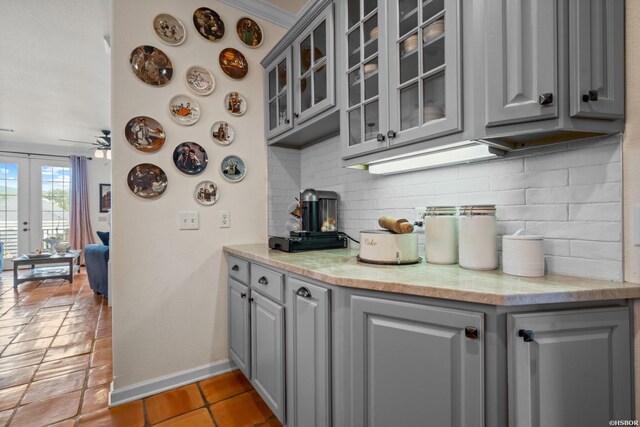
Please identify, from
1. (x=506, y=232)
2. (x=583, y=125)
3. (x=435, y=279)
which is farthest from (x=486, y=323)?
(x=583, y=125)

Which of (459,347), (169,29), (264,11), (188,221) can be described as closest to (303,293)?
(459,347)

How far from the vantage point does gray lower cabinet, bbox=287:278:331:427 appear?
1.18 m

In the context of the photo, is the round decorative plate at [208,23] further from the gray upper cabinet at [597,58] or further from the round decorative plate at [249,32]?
the gray upper cabinet at [597,58]

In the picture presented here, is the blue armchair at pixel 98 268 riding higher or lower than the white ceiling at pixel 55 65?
lower

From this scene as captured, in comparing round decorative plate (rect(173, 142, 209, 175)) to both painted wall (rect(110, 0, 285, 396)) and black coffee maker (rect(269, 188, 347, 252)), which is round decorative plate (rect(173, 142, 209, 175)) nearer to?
painted wall (rect(110, 0, 285, 396))

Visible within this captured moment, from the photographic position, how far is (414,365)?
3.23 ft

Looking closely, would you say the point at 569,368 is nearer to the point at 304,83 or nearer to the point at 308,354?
the point at 308,354

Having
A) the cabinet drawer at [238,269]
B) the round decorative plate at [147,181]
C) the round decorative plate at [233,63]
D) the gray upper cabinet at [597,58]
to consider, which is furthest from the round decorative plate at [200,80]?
the gray upper cabinet at [597,58]

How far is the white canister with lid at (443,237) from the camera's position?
1346 millimetres

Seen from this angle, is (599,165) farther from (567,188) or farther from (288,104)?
(288,104)

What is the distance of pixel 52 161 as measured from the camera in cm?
638

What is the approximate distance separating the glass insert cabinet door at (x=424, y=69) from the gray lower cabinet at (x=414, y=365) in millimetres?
683

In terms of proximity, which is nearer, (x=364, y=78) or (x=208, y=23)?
(x=364, y=78)

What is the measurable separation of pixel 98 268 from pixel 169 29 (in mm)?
3377
